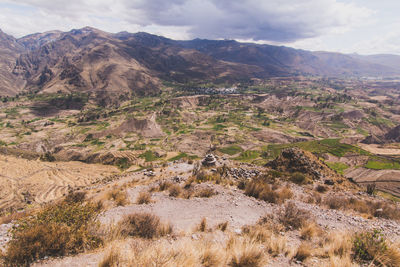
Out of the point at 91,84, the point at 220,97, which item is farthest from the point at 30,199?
the point at 91,84

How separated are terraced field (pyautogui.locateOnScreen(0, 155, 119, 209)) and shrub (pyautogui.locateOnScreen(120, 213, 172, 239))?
33.2 m

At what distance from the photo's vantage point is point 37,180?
130 ft

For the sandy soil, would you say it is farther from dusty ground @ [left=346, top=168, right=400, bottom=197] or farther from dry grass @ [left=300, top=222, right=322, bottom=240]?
dry grass @ [left=300, top=222, right=322, bottom=240]

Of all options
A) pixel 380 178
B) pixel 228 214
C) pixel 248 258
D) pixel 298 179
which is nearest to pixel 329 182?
pixel 298 179

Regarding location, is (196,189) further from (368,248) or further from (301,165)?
(301,165)

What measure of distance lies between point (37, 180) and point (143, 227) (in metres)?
46.9

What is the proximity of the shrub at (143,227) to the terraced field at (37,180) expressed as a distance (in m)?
33.2

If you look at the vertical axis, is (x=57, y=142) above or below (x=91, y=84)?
below

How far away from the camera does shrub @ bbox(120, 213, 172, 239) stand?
240 inches

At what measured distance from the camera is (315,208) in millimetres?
10109

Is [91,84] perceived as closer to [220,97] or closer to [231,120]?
[220,97]

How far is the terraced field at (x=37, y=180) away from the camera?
32875 millimetres

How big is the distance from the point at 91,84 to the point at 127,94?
161ft

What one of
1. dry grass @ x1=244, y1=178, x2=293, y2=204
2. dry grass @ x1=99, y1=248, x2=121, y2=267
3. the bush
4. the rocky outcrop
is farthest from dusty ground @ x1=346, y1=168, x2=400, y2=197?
the bush
